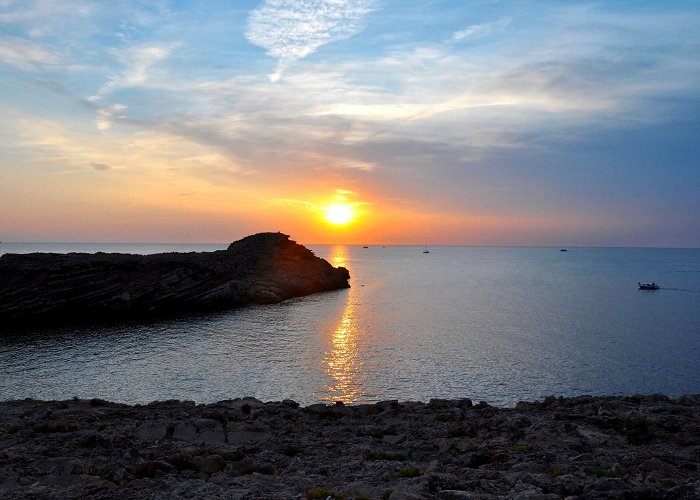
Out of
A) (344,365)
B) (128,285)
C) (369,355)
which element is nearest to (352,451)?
(344,365)

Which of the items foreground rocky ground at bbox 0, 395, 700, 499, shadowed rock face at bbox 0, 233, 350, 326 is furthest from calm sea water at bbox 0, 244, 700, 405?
foreground rocky ground at bbox 0, 395, 700, 499

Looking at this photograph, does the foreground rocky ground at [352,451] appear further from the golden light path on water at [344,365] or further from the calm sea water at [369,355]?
the calm sea water at [369,355]

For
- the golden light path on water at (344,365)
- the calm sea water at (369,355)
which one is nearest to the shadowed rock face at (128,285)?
the calm sea water at (369,355)

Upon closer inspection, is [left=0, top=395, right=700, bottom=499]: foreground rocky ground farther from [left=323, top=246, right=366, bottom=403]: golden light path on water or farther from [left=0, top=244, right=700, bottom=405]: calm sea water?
[left=0, top=244, right=700, bottom=405]: calm sea water

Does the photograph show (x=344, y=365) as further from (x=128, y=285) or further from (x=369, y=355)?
(x=128, y=285)

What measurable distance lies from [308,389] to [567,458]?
102 ft

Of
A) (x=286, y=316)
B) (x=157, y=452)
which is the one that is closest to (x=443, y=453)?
(x=157, y=452)

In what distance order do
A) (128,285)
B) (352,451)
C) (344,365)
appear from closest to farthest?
(352,451) < (344,365) < (128,285)

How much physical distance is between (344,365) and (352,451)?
3528 cm

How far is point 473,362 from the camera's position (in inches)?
2335

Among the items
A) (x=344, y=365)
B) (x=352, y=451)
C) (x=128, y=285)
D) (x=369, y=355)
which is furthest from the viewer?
(x=128, y=285)

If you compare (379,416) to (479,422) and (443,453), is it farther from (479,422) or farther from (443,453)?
(443,453)

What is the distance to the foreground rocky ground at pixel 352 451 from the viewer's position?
17.3 metres

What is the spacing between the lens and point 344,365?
191ft
